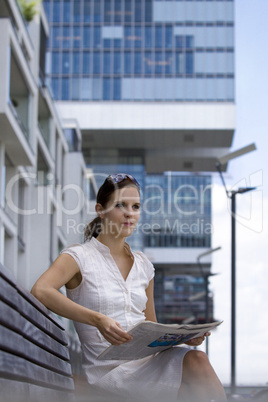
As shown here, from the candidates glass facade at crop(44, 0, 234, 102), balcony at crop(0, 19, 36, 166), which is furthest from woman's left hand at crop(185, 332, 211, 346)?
glass facade at crop(44, 0, 234, 102)

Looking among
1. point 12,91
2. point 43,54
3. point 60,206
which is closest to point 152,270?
point 12,91

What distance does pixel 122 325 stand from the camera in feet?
9.27

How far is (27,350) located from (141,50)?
189 ft

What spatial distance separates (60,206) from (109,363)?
29.0 metres

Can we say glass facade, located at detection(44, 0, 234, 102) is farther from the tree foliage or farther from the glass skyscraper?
the tree foliage

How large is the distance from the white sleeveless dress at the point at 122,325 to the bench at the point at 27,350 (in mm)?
120

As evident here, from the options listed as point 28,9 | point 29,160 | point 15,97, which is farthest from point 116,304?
point 28,9

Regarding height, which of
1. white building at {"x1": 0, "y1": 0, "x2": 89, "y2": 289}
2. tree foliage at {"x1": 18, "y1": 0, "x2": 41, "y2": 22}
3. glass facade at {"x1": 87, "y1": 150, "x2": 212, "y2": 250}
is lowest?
glass facade at {"x1": 87, "y1": 150, "x2": 212, "y2": 250}

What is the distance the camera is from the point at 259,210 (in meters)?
24.7

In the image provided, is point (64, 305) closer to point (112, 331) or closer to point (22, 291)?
point (112, 331)

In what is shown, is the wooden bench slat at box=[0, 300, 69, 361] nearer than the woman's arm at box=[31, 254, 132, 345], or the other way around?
the wooden bench slat at box=[0, 300, 69, 361]

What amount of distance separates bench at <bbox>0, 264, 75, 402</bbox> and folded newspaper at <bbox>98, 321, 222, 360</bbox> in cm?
20

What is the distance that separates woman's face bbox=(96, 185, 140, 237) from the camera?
118 inches

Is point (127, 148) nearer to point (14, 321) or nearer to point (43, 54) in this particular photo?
point (43, 54)
